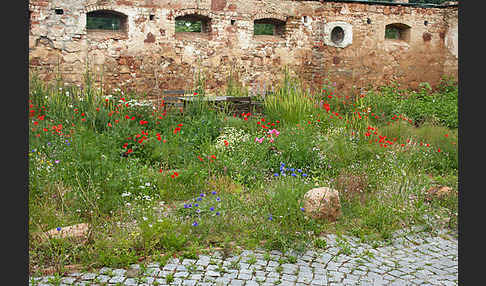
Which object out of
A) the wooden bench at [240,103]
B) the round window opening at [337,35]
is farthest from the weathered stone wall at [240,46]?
the wooden bench at [240,103]

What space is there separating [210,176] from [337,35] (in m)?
7.35

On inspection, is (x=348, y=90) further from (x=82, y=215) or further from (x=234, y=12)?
(x=82, y=215)

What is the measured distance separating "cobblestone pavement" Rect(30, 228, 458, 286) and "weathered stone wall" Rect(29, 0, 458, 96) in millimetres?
6616

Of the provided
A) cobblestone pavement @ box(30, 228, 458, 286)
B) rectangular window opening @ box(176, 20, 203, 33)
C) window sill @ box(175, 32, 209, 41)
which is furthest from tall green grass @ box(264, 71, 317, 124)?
rectangular window opening @ box(176, 20, 203, 33)

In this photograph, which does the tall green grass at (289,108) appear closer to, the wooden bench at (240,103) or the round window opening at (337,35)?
the wooden bench at (240,103)

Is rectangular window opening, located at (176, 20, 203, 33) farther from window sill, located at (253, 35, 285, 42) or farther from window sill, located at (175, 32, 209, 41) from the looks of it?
window sill, located at (175, 32, 209, 41)

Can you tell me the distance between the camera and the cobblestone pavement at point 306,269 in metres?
3.51

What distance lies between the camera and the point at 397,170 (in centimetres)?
569

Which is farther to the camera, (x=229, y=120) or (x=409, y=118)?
(x=409, y=118)

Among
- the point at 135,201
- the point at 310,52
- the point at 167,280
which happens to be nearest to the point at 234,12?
the point at 310,52

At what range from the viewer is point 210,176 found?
18.5ft

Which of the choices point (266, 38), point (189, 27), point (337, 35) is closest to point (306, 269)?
point (266, 38)

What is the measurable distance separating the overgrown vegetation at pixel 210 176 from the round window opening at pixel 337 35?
4.02m

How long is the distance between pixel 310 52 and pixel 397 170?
6156 mm
